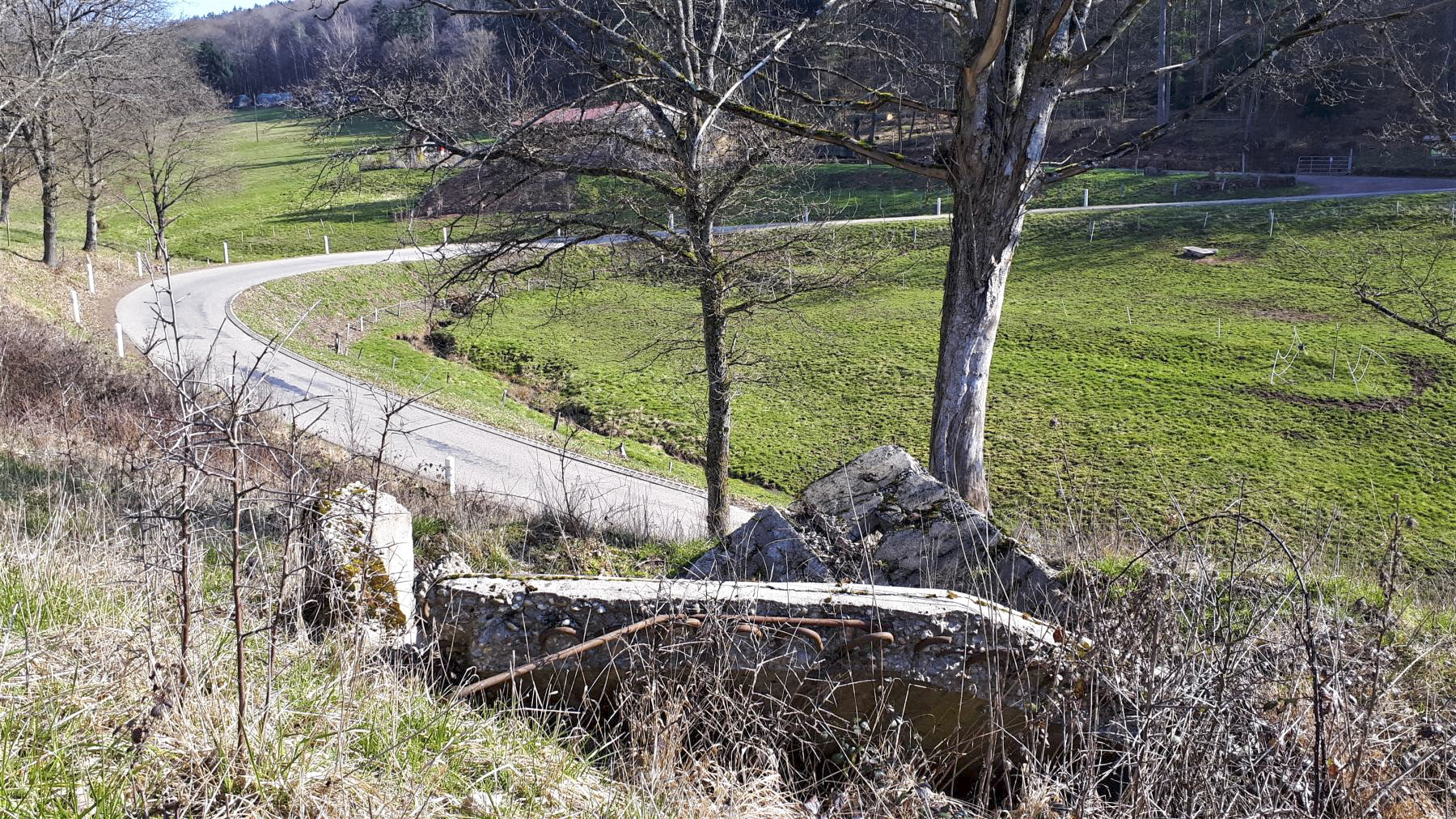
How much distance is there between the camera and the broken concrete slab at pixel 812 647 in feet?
12.3

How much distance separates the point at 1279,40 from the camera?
8305 mm

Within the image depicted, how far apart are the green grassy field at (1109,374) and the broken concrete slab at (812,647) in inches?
340

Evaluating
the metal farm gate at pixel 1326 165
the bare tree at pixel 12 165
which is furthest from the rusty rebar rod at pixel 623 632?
the metal farm gate at pixel 1326 165

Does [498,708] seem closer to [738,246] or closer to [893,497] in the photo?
[893,497]

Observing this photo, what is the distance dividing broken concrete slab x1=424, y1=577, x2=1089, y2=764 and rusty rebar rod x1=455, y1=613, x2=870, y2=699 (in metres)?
0.02

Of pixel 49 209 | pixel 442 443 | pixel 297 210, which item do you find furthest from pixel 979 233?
pixel 297 210

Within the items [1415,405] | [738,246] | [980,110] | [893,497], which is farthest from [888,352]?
[893,497]

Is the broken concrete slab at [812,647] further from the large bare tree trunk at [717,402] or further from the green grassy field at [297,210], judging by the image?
the green grassy field at [297,210]

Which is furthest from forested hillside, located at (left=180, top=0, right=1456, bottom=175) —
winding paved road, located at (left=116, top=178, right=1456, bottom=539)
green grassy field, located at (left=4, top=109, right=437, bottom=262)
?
winding paved road, located at (left=116, top=178, right=1456, bottom=539)

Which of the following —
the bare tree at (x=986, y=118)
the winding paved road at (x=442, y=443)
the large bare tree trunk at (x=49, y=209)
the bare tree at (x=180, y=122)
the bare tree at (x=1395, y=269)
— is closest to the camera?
the bare tree at (x=986, y=118)

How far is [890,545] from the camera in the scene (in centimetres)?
631

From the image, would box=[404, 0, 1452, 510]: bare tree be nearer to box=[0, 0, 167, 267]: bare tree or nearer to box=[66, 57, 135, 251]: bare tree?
box=[0, 0, 167, 267]: bare tree

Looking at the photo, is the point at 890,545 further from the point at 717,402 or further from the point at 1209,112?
the point at 1209,112

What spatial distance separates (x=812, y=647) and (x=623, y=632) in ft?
2.67
